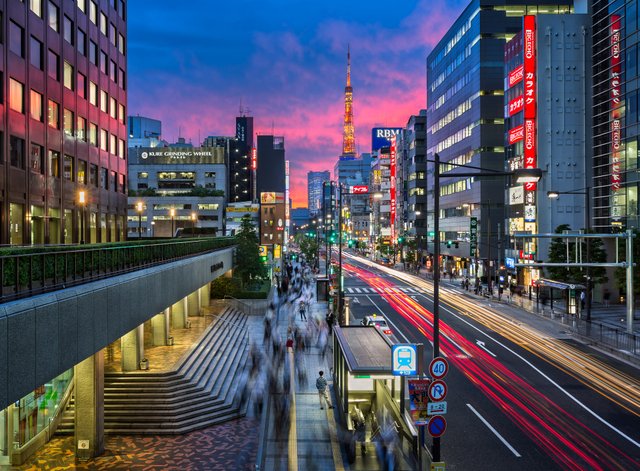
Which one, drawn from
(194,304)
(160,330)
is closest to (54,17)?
(194,304)

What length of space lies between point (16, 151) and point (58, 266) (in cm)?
2134

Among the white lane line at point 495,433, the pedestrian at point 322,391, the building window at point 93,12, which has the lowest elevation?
the white lane line at point 495,433

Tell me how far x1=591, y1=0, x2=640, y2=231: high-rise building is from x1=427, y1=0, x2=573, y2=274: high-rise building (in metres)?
20.7

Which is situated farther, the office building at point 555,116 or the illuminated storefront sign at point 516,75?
the illuminated storefront sign at point 516,75

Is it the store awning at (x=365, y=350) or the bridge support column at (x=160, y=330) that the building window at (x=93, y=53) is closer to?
the bridge support column at (x=160, y=330)

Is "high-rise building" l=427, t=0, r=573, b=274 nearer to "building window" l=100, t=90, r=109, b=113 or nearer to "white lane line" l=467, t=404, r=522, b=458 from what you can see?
"building window" l=100, t=90, r=109, b=113

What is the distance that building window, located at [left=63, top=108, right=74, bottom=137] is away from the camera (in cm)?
3938

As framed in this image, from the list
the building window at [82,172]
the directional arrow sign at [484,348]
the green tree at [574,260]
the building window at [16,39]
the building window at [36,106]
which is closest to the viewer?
the building window at [16,39]

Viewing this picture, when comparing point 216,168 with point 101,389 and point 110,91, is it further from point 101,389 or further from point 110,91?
point 101,389

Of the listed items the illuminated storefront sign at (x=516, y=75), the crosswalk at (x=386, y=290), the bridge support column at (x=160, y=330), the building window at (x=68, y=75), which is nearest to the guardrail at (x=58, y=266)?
the bridge support column at (x=160, y=330)

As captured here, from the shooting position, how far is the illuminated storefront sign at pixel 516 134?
65.6m

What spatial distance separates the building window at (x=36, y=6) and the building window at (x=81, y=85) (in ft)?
22.7

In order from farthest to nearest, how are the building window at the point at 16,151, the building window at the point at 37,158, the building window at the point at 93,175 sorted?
the building window at the point at 93,175
the building window at the point at 37,158
the building window at the point at 16,151

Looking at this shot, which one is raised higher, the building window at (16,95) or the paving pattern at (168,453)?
the building window at (16,95)
